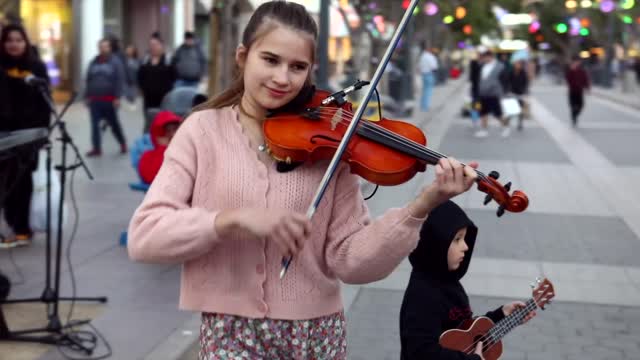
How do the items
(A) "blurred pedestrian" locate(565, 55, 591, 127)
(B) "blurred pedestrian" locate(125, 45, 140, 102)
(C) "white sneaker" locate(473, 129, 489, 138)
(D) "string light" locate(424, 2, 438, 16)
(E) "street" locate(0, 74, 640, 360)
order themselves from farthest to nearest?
1. (D) "string light" locate(424, 2, 438, 16)
2. (B) "blurred pedestrian" locate(125, 45, 140, 102)
3. (A) "blurred pedestrian" locate(565, 55, 591, 127)
4. (C) "white sneaker" locate(473, 129, 489, 138)
5. (E) "street" locate(0, 74, 640, 360)

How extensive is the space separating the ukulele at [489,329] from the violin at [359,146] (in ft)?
3.04

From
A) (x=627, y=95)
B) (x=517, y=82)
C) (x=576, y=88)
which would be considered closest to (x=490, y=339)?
(x=517, y=82)

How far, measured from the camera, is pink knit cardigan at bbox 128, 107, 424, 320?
7.48 ft

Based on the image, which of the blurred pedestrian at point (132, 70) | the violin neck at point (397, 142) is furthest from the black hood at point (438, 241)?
the blurred pedestrian at point (132, 70)

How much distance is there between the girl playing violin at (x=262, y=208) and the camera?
Result: 227cm

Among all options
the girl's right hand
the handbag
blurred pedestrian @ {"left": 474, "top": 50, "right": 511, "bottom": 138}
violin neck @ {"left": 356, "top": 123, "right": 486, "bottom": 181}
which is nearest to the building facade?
blurred pedestrian @ {"left": 474, "top": 50, "right": 511, "bottom": 138}

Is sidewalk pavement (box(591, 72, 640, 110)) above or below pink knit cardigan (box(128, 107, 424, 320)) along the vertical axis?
below

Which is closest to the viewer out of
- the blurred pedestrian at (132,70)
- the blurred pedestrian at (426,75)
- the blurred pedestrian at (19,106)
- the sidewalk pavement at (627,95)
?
the blurred pedestrian at (19,106)

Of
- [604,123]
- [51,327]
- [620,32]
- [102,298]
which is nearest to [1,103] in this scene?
[102,298]

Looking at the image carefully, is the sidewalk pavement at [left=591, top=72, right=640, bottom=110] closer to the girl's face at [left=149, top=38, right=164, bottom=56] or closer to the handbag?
the handbag

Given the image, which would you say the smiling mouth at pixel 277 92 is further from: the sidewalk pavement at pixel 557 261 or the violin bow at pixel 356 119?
the sidewalk pavement at pixel 557 261

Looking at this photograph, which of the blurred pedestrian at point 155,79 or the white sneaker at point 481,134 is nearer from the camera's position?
the blurred pedestrian at point 155,79

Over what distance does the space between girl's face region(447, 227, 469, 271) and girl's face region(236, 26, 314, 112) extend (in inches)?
47.4

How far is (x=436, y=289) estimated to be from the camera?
3.32 metres
